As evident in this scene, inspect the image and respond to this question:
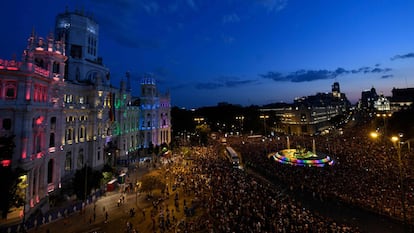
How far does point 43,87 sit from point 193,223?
2327 centimetres

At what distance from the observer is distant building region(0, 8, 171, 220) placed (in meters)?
22.7

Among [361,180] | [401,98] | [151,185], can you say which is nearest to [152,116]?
[151,185]

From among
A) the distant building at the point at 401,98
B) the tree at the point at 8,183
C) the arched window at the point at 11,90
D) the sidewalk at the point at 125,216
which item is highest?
the distant building at the point at 401,98

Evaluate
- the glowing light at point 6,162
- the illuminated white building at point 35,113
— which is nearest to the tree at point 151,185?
the illuminated white building at point 35,113

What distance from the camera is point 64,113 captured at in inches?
1289

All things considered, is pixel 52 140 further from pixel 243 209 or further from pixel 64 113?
pixel 243 209

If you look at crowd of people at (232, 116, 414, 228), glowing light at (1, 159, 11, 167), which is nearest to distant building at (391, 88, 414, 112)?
crowd of people at (232, 116, 414, 228)

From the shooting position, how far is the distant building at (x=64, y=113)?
22.7 m

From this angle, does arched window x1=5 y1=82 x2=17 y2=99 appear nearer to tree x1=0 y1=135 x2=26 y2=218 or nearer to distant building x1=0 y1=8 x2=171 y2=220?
distant building x1=0 y1=8 x2=171 y2=220

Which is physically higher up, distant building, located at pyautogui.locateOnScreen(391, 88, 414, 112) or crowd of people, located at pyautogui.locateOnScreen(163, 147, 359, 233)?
distant building, located at pyautogui.locateOnScreen(391, 88, 414, 112)

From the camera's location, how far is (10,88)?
22.8 m

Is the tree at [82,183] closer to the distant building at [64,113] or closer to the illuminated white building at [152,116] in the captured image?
the distant building at [64,113]

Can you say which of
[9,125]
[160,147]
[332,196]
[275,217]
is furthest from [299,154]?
[9,125]

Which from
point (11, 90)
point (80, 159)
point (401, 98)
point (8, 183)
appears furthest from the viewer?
point (401, 98)
